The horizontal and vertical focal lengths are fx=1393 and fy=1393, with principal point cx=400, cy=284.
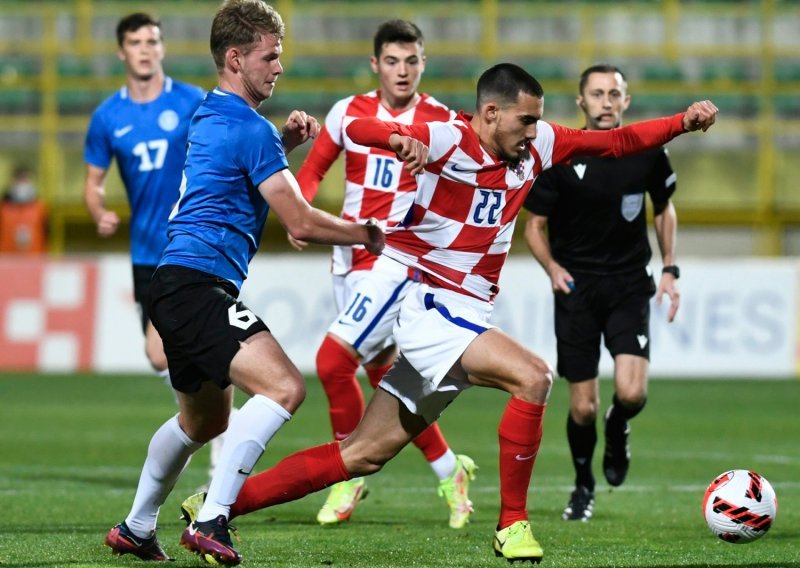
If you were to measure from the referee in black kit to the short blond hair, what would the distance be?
2541 mm

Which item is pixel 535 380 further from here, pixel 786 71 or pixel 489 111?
pixel 786 71

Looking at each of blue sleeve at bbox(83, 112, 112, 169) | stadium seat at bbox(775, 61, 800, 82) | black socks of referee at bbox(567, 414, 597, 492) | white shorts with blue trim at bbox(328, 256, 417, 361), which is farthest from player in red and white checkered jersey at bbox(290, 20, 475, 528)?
stadium seat at bbox(775, 61, 800, 82)

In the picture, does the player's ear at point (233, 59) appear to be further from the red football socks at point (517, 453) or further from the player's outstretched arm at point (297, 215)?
the red football socks at point (517, 453)

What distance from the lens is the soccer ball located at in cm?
573

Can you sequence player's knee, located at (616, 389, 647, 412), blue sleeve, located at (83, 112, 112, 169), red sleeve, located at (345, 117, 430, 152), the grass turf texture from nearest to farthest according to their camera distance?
red sleeve, located at (345, 117, 430, 152)
the grass turf texture
player's knee, located at (616, 389, 647, 412)
blue sleeve, located at (83, 112, 112, 169)

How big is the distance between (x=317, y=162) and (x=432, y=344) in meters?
2.07

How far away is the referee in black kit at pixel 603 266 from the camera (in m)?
7.33

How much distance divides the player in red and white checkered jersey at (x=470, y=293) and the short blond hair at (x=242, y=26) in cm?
53

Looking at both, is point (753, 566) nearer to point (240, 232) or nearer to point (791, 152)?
point (240, 232)

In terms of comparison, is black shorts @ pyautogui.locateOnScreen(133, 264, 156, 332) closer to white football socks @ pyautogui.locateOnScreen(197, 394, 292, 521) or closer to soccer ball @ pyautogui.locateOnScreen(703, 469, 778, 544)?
white football socks @ pyautogui.locateOnScreen(197, 394, 292, 521)

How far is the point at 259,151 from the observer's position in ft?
16.4

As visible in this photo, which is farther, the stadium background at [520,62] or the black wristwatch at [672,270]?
the stadium background at [520,62]

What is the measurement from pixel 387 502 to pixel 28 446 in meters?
3.46

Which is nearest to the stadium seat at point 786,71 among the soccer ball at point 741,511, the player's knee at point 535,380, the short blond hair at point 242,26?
the soccer ball at point 741,511
